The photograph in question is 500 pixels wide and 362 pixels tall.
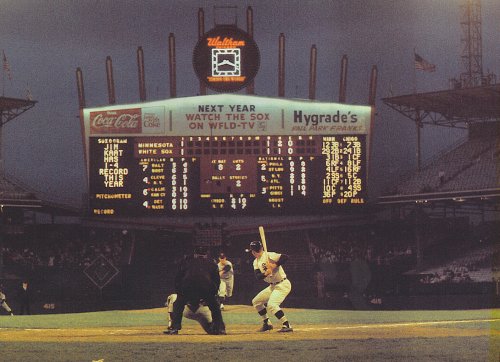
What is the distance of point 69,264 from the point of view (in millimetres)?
39094

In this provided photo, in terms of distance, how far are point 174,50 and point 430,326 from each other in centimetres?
2313

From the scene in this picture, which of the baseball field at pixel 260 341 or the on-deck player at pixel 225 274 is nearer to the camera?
the baseball field at pixel 260 341

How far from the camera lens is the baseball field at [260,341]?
1366 cm

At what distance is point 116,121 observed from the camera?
35.7 m

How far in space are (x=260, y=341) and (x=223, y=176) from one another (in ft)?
63.2

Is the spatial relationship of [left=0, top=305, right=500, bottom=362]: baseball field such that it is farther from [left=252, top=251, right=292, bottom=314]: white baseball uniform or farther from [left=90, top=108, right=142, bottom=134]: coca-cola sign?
[left=90, top=108, right=142, bottom=134]: coca-cola sign

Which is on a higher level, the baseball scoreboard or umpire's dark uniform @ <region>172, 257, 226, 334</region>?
the baseball scoreboard

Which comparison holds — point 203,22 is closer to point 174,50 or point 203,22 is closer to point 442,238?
point 174,50

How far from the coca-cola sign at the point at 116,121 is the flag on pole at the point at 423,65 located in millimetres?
15097

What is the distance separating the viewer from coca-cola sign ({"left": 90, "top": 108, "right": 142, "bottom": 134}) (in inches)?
1396

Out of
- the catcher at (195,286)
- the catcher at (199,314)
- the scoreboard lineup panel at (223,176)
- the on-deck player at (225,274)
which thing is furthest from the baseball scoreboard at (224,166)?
the catcher at (195,286)

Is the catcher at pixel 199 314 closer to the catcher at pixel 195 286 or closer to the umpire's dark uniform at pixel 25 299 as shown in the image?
the catcher at pixel 195 286

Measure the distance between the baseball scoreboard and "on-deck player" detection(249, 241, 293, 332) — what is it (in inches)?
650

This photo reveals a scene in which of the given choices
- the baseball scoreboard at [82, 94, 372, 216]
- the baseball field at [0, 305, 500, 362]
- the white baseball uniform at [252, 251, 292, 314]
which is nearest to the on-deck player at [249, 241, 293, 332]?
the white baseball uniform at [252, 251, 292, 314]
